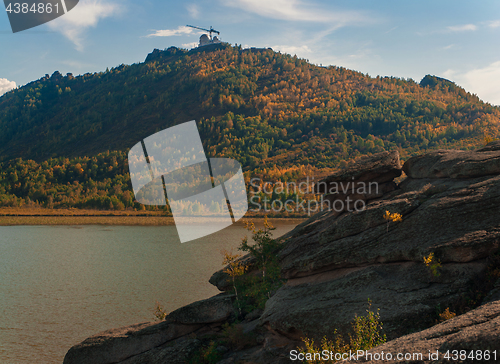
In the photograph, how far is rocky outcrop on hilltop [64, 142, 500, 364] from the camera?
905 centimetres

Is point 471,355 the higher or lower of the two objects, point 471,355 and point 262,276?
the higher

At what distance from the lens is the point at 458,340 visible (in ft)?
19.2

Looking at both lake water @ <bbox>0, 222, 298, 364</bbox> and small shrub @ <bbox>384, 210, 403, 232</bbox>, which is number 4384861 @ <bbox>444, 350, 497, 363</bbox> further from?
lake water @ <bbox>0, 222, 298, 364</bbox>

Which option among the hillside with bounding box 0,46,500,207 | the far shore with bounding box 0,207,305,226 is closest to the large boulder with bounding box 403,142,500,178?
the far shore with bounding box 0,207,305,226

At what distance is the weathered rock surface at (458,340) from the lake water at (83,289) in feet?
59.3

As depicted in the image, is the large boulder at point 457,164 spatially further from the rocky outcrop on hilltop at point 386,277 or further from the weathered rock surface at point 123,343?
the weathered rock surface at point 123,343

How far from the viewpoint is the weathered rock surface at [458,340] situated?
5488mm

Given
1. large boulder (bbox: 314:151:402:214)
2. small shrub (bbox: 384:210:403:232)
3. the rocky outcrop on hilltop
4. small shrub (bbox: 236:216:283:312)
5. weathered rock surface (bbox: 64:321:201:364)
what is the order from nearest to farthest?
the rocky outcrop on hilltop
small shrub (bbox: 384:210:403:232)
large boulder (bbox: 314:151:402:214)
weathered rock surface (bbox: 64:321:201:364)
small shrub (bbox: 236:216:283:312)

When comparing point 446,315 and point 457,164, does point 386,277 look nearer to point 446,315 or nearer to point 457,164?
point 446,315

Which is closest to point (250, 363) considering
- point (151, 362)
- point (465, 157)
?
point (151, 362)

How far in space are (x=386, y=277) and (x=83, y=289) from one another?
2721cm

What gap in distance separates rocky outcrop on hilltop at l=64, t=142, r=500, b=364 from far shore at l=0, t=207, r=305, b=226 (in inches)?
3066

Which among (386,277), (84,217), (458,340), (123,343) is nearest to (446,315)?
(386,277)

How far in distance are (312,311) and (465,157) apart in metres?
7.60
